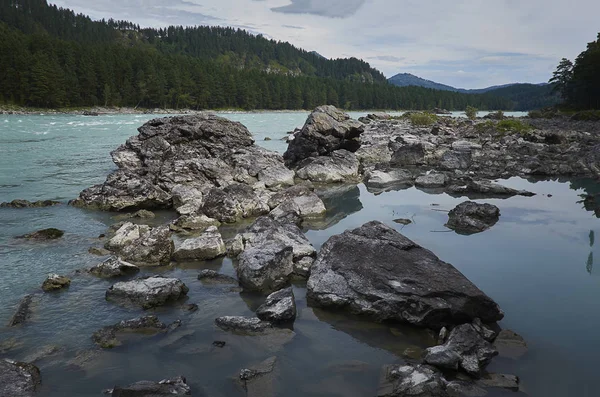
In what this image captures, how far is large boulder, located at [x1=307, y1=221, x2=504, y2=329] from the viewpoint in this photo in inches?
293

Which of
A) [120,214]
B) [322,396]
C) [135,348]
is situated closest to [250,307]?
[135,348]

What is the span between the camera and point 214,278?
9734 millimetres

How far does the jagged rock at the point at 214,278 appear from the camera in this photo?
9.56 m

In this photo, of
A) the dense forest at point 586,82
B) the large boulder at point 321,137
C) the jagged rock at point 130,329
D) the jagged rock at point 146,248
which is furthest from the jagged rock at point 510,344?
the dense forest at point 586,82

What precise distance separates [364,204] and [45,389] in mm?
14423

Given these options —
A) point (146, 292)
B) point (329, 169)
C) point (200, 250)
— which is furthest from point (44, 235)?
point (329, 169)

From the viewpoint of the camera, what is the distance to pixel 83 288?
8922 mm

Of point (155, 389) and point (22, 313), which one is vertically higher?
point (155, 389)

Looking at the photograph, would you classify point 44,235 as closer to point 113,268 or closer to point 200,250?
point 113,268

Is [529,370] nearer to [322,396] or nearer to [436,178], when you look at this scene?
[322,396]

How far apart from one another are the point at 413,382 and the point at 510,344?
2542mm

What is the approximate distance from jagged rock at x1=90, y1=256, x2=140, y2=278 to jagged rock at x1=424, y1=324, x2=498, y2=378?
709cm

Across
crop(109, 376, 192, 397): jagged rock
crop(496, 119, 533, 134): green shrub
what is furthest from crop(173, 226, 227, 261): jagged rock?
crop(496, 119, 533, 134): green shrub

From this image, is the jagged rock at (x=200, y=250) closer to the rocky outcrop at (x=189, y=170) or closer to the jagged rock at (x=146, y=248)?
the jagged rock at (x=146, y=248)
